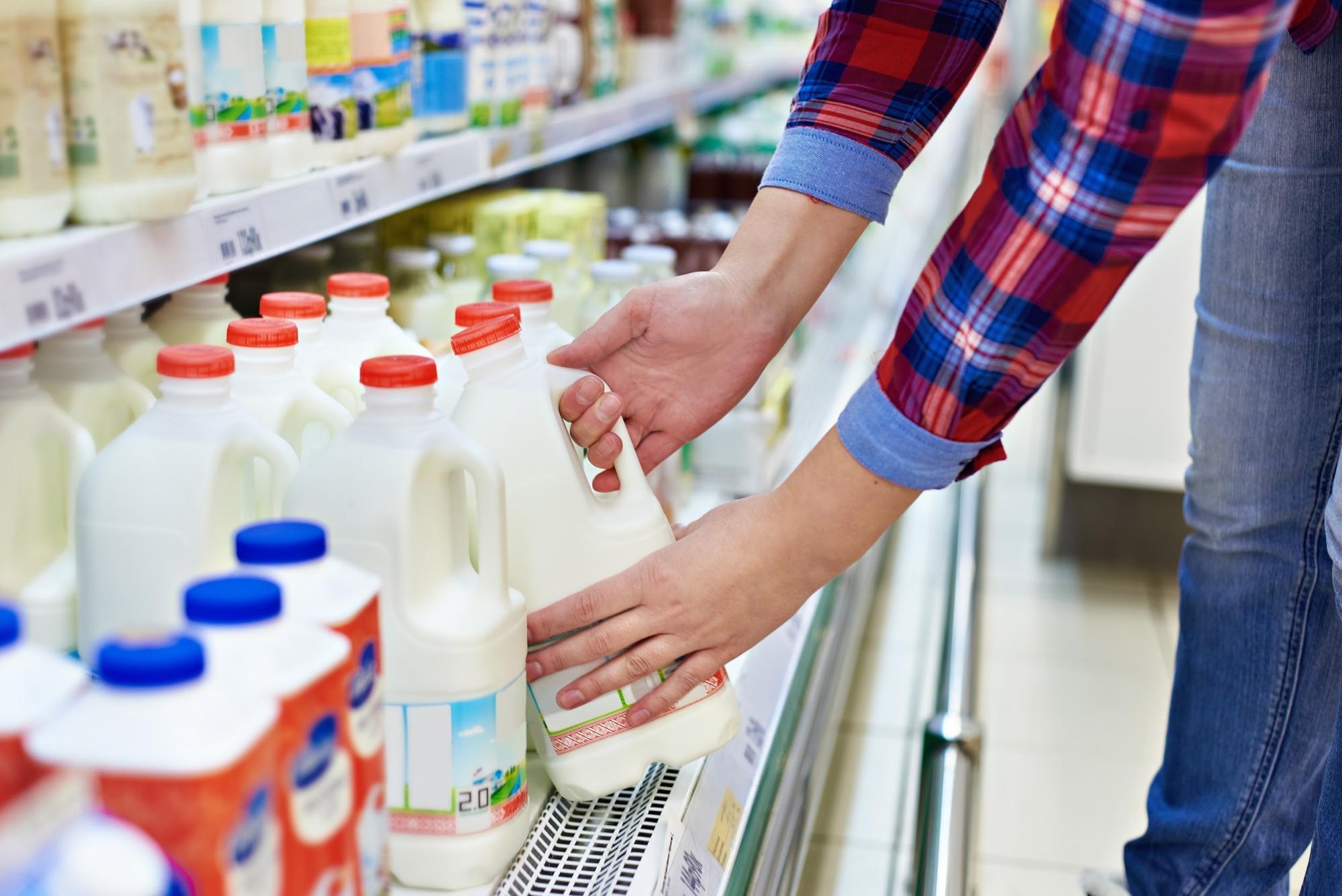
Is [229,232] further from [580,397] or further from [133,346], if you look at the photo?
[580,397]

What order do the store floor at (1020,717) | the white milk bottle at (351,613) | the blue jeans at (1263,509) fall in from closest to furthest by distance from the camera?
1. the white milk bottle at (351,613)
2. the blue jeans at (1263,509)
3. the store floor at (1020,717)

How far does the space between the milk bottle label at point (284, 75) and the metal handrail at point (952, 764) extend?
1.03 m

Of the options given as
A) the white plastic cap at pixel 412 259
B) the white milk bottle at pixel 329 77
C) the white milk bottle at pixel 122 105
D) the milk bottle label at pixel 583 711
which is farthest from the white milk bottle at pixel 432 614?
the white plastic cap at pixel 412 259

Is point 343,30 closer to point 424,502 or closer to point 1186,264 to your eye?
point 424,502

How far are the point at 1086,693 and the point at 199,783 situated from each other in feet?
8.79

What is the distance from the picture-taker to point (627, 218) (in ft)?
8.14

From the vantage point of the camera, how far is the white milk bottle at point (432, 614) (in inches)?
37.0

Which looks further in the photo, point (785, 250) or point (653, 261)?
point (653, 261)

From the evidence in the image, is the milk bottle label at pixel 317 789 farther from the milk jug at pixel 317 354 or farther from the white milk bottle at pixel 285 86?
the white milk bottle at pixel 285 86

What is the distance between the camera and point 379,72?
4.73ft

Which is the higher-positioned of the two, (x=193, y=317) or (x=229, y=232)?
(x=229, y=232)

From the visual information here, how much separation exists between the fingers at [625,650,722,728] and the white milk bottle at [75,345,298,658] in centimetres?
35

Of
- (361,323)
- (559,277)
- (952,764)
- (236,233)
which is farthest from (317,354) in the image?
(952,764)

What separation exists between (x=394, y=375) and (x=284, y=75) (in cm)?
47
